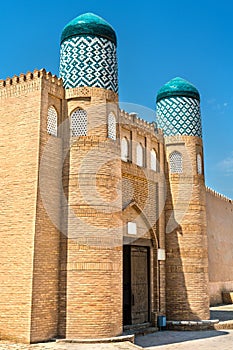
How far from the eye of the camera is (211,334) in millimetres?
10625

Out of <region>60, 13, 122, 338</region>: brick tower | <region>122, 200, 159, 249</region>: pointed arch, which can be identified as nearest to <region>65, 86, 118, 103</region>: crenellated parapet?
<region>60, 13, 122, 338</region>: brick tower

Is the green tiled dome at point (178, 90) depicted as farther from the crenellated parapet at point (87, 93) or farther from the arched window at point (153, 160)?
the crenellated parapet at point (87, 93)

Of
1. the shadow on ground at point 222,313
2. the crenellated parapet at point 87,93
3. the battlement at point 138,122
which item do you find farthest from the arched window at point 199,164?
the crenellated parapet at point 87,93

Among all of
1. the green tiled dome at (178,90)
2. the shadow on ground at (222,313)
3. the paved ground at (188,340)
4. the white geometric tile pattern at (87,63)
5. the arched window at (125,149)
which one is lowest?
the paved ground at (188,340)

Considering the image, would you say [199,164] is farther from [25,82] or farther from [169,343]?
[25,82]

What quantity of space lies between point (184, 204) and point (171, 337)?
3509 mm

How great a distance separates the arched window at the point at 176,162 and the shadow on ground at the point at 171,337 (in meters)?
4.11

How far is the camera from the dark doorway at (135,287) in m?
10.5

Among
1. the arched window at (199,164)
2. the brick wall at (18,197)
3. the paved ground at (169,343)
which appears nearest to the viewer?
the paved ground at (169,343)

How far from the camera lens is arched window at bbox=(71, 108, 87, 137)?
9.35 metres

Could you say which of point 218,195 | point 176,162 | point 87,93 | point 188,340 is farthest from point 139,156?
point 218,195

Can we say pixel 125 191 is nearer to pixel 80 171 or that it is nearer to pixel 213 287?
pixel 80 171

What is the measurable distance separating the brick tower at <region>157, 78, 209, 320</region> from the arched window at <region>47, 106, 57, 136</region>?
416 cm

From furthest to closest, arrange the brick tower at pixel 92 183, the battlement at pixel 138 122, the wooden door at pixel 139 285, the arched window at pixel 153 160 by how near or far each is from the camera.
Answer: the arched window at pixel 153 160
the battlement at pixel 138 122
the wooden door at pixel 139 285
the brick tower at pixel 92 183
